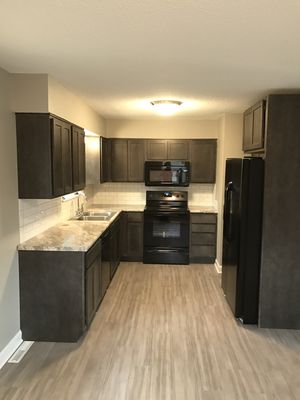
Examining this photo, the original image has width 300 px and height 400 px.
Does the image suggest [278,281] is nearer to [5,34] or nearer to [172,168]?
[172,168]

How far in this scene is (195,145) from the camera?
5.92m

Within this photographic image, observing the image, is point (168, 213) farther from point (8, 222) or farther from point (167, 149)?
point (8, 222)

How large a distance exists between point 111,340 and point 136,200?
3361mm

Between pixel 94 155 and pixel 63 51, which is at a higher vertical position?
pixel 63 51

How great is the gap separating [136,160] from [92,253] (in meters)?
2.85

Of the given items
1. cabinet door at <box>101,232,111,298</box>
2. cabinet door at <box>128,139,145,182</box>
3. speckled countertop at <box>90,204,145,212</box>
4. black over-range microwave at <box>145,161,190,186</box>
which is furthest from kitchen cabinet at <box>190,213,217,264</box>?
cabinet door at <box>101,232,111,298</box>

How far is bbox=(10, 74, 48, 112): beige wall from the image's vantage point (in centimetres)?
307

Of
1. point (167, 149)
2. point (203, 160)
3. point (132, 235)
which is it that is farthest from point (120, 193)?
point (203, 160)

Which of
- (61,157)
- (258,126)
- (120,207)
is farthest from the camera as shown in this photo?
(120,207)

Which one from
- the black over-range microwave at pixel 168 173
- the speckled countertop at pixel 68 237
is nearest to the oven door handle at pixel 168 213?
the black over-range microwave at pixel 168 173

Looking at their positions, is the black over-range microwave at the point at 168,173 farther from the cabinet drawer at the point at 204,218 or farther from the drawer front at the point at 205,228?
the drawer front at the point at 205,228

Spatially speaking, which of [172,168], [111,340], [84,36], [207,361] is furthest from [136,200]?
[84,36]

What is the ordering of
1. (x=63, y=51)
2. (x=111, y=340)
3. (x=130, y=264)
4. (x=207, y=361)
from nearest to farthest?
(x=63, y=51) < (x=207, y=361) < (x=111, y=340) < (x=130, y=264)

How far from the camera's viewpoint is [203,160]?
5.93 meters
